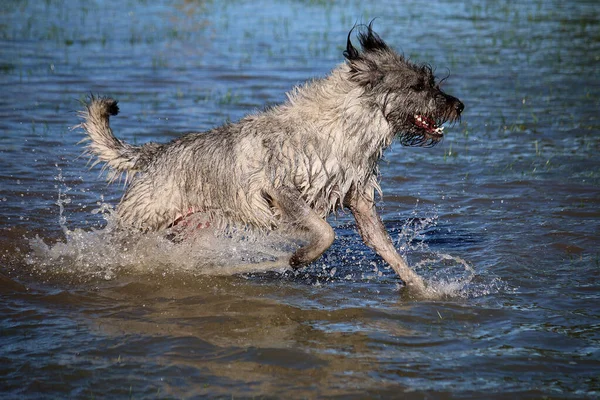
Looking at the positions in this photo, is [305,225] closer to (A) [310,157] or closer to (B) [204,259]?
(A) [310,157]

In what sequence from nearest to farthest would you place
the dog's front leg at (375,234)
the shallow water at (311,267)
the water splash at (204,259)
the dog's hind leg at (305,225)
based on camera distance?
the shallow water at (311,267) → the dog's hind leg at (305,225) → the dog's front leg at (375,234) → the water splash at (204,259)

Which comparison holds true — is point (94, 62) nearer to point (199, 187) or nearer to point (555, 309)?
point (199, 187)

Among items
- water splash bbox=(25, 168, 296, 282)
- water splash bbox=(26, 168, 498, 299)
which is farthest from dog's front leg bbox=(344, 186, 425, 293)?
water splash bbox=(25, 168, 296, 282)

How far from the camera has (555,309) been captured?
249 inches

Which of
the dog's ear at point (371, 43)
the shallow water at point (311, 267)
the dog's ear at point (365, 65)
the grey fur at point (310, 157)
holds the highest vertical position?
the dog's ear at point (371, 43)

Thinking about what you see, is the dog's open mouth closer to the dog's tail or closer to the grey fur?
the grey fur

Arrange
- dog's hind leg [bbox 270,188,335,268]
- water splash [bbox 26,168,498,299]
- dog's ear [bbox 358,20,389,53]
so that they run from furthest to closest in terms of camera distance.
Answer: water splash [bbox 26,168,498,299], dog's ear [bbox 358,20,389,53], dog's hind leg [bbox 270,188,335,268]

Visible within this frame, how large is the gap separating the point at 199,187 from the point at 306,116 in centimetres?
106

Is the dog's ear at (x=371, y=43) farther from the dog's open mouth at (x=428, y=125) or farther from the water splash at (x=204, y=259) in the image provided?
the water splash at (x=204, y=259)

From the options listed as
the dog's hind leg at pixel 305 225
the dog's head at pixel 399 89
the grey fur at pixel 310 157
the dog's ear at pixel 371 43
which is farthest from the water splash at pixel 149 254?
the dog's ear at pixel 371 43

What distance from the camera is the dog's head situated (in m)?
6.34

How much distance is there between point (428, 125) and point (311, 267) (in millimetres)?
1772

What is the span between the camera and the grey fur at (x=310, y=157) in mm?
6363

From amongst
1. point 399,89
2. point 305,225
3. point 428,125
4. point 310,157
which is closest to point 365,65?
point 399,89
